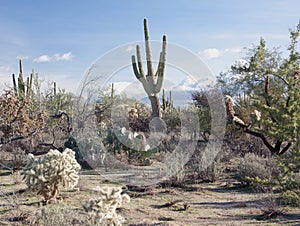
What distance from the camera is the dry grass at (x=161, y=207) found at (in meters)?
4.80

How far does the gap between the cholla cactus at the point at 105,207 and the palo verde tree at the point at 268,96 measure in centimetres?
250

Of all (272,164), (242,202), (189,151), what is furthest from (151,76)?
(242,202)

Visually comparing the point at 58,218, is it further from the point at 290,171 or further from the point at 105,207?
the point at 290,171

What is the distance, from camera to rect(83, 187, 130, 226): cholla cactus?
3.60 metres

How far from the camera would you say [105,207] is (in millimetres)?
3629

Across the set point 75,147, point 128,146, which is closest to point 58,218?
point 75,147

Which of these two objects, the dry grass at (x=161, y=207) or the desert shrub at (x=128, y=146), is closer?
the dry grass at (x=161, y=207)

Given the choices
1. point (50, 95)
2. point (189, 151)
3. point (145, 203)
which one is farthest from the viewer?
point (50, 95)

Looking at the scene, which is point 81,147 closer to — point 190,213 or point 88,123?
point 88,123

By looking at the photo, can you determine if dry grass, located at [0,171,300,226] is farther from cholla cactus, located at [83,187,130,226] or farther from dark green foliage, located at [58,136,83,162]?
dark green foliage, located at [58,136,83,162]

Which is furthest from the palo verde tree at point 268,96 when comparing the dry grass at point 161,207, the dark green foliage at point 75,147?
the dark green foliage at point 75,147

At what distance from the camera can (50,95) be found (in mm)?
16703

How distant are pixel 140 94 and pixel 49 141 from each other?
406cm

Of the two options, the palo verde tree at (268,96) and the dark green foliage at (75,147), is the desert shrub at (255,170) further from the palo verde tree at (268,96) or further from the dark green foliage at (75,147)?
the dark green foliage at (75,147)
